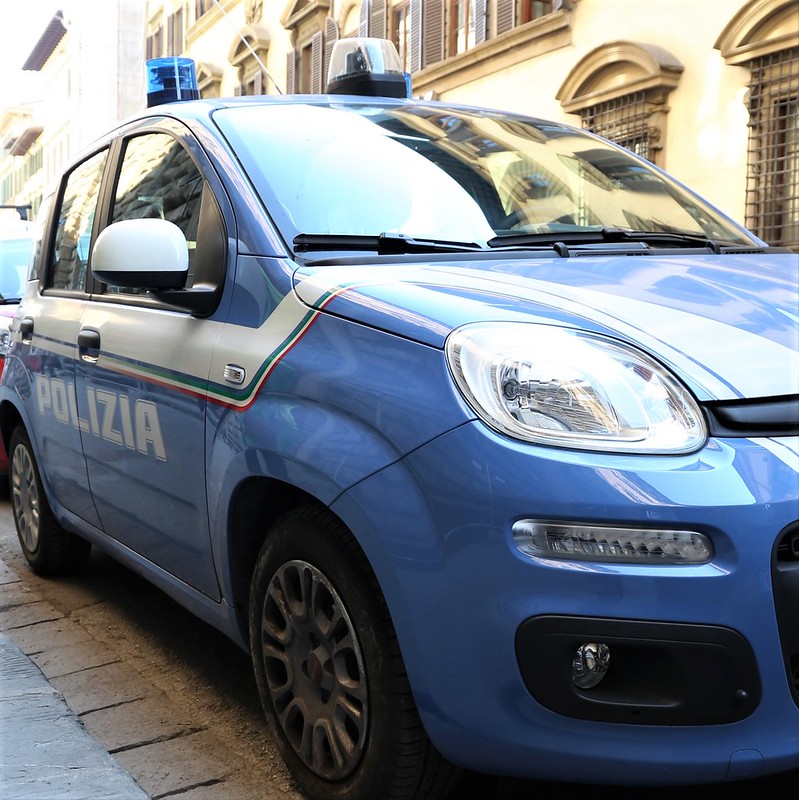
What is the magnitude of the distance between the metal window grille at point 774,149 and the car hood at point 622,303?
340 inches

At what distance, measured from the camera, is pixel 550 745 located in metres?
1.92

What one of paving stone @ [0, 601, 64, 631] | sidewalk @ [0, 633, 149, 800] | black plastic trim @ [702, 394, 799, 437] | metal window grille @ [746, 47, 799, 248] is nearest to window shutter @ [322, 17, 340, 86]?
metal window grille @ [746, 47, 799, 248]

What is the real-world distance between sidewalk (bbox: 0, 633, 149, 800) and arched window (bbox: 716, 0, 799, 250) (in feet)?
29.2

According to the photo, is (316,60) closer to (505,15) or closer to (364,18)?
(364,18)

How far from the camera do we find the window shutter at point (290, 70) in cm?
2084

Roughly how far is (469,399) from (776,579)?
56 centimetres

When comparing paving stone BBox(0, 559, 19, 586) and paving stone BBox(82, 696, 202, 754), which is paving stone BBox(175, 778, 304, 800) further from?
paving stone BBox(0, 559, 19, 586)

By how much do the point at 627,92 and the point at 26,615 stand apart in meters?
9.94

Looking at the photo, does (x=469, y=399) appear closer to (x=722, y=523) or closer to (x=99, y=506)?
(x=722, y=523)

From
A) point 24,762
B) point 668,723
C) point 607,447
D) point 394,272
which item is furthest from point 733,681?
point 24,762

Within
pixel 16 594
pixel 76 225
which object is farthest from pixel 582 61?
pixel 16 594

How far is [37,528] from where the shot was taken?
14.3 feet

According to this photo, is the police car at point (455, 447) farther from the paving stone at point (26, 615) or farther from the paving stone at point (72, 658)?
the paving stone at point (26, 615)

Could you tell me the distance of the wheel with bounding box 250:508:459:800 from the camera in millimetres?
2105
